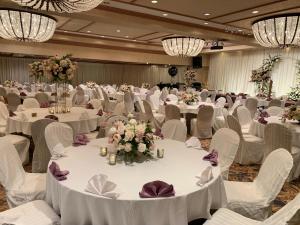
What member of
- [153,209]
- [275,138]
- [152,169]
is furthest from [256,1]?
[153,209]

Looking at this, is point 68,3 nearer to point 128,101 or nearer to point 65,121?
point 65,121

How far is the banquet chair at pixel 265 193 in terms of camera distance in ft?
7.84

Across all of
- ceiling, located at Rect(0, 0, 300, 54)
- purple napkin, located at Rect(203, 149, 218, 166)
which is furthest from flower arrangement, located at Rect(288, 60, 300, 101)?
purple napkin, located at Rect(203, 149, 218, 166)

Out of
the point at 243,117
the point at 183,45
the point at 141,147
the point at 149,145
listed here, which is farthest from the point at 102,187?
the point at 183,45

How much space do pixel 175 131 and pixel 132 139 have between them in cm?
165

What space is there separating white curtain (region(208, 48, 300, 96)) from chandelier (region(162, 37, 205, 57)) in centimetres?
673

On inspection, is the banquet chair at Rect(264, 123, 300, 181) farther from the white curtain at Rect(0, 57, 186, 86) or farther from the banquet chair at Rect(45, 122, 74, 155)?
the white curtain at Rect(0, 57, 186, 86)

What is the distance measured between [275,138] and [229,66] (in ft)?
41.1

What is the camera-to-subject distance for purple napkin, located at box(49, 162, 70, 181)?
83.4 inches

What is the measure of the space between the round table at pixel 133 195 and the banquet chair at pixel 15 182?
33cm

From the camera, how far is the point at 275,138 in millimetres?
4004

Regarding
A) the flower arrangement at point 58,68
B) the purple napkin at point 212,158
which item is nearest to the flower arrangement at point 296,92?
the flower arrangement at point 58,68

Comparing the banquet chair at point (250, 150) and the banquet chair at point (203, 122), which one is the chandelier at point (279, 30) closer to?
the banquet chair at point (203, 122)

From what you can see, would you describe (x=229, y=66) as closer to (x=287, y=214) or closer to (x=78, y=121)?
(x=78, y=121)
